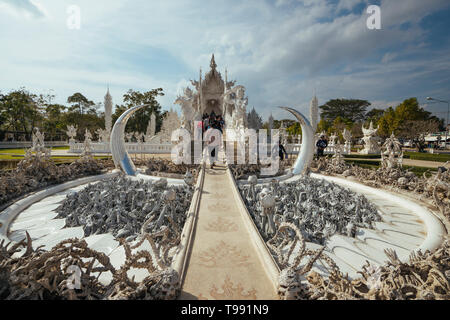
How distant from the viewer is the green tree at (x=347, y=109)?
212ft

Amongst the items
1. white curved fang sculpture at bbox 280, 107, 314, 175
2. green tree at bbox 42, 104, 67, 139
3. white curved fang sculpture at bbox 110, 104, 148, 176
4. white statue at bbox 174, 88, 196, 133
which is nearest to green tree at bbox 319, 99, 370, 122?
white statue at bbox 174, 88, 196, 133

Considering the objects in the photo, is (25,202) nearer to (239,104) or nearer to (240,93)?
(239,104)

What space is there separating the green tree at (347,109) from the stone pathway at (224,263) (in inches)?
2862

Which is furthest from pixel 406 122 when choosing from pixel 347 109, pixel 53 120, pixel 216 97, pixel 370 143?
pixel 53 120

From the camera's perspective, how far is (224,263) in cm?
316

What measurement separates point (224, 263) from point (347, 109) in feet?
248

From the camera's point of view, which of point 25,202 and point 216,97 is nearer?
point 25,202

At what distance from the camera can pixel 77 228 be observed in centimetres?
531

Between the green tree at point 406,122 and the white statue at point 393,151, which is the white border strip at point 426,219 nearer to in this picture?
the white statue at point 393,151

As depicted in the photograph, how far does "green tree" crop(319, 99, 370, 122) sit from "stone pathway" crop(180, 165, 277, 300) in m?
72.7

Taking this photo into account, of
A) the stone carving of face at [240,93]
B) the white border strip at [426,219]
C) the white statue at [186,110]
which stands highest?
the stone carving of face at [240,93]

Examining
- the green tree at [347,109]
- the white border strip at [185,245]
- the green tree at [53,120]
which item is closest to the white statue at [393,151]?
the white border strip at [185,245]
